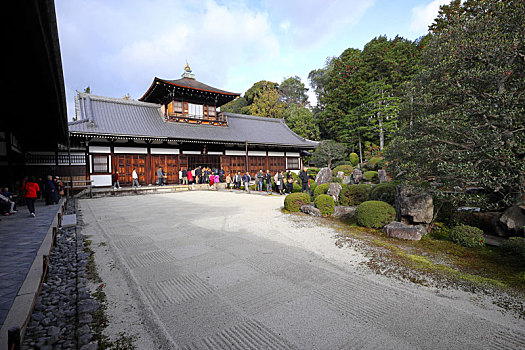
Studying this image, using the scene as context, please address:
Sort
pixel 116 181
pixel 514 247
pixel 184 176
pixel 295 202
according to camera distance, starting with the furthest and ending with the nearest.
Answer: pixel 184 176 < pixel 116 181 < pixel 295 202 < pixel 514 247

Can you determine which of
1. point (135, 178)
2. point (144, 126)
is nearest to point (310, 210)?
point (135, 178)

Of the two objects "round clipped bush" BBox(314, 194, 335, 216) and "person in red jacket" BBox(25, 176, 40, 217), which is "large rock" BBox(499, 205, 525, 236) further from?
"person in red jacket" BBox(25, 176, 40, 217)

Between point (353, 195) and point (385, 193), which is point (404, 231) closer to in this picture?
point (385, 193)

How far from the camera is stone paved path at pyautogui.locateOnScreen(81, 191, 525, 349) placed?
2.27 m

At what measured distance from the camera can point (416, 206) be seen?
235 inches

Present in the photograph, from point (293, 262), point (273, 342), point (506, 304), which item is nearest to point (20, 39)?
point (273, 342)

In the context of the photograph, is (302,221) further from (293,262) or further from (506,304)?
(506,304)

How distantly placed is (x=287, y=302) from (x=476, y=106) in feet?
16.9

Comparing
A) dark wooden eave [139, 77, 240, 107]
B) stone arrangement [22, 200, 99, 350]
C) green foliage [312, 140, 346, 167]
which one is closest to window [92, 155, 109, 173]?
dark wooden eave [139, 77, 240, 107]

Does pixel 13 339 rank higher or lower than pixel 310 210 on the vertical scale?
higher

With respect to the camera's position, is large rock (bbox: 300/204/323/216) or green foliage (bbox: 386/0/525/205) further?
large rock (bbox: 300/204/323/216)

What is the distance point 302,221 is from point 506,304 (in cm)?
480

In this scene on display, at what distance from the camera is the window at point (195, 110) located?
20734mm

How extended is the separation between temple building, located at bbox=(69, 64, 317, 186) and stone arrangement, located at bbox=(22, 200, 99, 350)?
1280 cm
